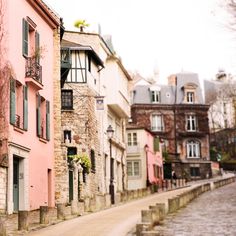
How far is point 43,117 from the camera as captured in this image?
24422mm

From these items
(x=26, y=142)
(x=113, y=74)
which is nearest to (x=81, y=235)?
(x=26, y=142)

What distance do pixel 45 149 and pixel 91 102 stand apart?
10.4 meters

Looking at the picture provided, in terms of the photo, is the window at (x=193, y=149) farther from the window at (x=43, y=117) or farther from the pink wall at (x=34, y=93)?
the window at (x=43, y=117)

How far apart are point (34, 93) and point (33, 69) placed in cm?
113

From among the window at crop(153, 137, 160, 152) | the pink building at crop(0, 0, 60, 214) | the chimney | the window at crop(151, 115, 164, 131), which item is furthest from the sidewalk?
the chimney

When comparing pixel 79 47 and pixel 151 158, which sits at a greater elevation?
pixel 79 47

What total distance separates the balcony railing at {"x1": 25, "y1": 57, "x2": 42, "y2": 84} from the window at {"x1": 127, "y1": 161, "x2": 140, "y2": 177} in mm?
30295

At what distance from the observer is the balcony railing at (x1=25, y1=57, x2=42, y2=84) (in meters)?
22.2

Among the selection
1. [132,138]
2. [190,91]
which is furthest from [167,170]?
[132,138]

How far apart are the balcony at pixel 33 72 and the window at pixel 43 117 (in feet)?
2.86

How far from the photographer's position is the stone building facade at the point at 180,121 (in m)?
67.1

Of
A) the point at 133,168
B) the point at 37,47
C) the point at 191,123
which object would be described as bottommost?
the point at 133,168

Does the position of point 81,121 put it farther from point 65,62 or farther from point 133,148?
point 133,148

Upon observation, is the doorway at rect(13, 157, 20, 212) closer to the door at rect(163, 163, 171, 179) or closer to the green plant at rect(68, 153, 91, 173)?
the green plant at rect(68, 153, 91, 173)
